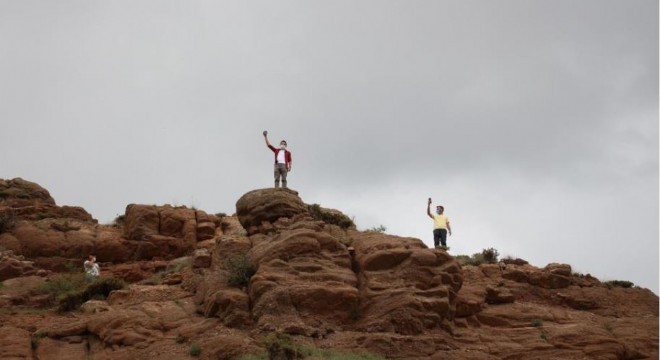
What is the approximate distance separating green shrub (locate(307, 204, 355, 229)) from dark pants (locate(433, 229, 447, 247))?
3.00m

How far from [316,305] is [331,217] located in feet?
23.3

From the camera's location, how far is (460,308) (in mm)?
21484

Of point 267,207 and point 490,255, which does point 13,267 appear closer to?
point 267,207

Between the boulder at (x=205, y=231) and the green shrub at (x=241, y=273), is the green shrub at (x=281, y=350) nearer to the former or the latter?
the green shrub at (x=241, y=273)

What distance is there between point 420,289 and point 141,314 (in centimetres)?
780

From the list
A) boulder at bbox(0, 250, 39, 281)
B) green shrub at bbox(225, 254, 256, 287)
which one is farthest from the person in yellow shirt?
boulder at bbox(0, 250, 39, 281)

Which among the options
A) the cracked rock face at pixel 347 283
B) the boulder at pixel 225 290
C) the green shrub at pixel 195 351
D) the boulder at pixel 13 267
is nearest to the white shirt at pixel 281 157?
the boulder at pixel 225 290

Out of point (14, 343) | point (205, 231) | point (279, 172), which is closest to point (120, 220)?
point (205, 231)

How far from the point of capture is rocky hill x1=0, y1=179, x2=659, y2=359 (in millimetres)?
18938

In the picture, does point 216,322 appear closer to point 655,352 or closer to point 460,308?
point 460,308

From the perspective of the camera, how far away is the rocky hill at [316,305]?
62.1 ft

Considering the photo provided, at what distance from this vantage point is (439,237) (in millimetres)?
26859

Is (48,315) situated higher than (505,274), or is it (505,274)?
→ (505,274)

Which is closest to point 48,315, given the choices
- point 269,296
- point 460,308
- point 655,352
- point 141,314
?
point 141,314
